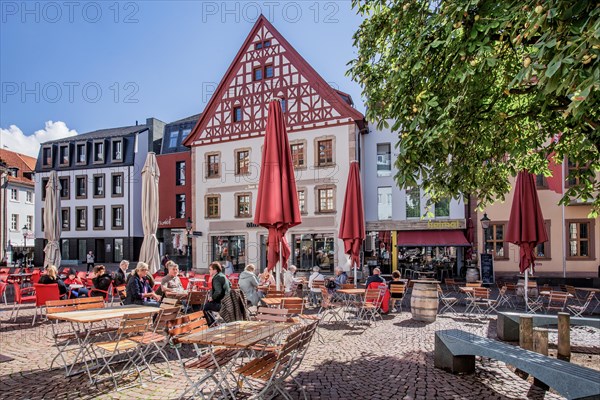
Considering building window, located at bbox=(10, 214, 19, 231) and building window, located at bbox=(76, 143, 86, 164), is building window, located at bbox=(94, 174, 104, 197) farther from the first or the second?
building window, located at bbox=(10, 214, 19, 231)

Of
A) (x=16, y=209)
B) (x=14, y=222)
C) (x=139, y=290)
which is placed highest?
(x=16, y=209)

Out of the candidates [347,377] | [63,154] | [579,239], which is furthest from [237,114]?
[347,377]

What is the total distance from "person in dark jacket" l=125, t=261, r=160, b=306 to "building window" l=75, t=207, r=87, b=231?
32.5 metres

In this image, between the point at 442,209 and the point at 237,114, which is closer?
the point at 442,209

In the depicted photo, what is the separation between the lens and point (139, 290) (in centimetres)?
880

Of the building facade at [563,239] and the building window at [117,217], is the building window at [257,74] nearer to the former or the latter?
the building facade at [563,239]

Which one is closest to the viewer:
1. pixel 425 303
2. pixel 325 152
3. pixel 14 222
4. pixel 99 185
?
pixel 425 303

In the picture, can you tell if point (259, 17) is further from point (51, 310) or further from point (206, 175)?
point (51, 310)

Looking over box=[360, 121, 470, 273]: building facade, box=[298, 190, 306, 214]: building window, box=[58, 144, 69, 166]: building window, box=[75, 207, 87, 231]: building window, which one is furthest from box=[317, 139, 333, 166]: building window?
box=[58, 144, 69, 166]: building window

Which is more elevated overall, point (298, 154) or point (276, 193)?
point (298, 154)

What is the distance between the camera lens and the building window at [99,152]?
37688 mm

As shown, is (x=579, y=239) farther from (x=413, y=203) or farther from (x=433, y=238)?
(x=413, y=203)

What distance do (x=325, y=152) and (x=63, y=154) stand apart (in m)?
28.0

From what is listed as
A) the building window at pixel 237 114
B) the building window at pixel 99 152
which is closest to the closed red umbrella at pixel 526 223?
the building window at pixel 237 114
